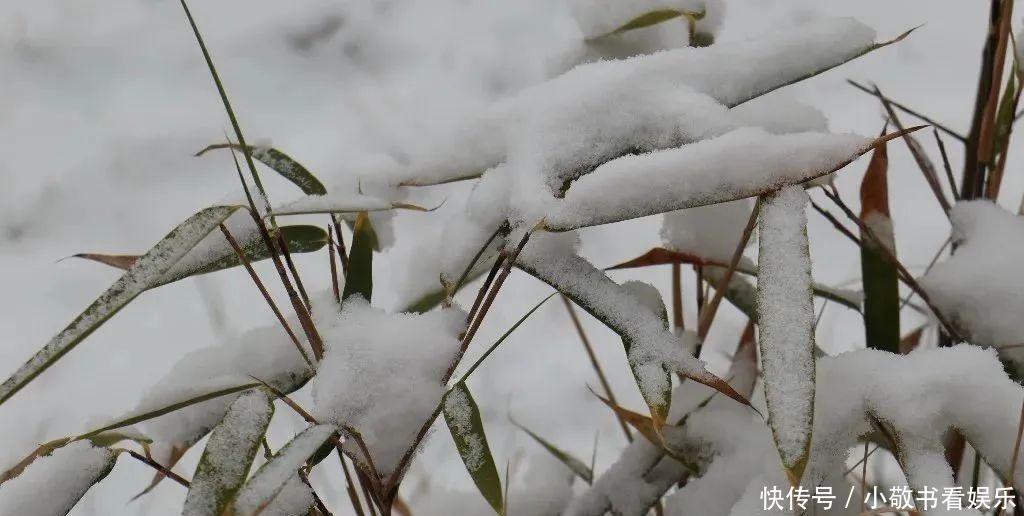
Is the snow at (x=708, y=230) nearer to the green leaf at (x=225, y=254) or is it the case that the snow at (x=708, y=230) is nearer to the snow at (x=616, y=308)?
the snow at (x=616, y=308)

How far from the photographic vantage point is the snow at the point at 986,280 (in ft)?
1.77

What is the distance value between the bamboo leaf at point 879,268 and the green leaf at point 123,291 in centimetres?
41

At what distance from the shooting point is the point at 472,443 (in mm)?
423

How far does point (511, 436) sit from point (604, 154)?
0.57m

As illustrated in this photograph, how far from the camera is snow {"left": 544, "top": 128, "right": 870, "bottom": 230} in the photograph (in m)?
0.40

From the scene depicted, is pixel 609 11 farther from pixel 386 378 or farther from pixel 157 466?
pixel 157 466

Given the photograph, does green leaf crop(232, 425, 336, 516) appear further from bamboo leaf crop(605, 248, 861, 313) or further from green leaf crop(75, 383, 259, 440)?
bamboo leaf crop(605, 248, 861, 313)

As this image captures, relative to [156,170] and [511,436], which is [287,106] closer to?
[156,170]

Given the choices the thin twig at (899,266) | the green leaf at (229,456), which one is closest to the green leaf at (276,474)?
the green leaf at (229,456)

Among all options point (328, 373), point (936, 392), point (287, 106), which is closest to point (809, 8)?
point (287, 106)

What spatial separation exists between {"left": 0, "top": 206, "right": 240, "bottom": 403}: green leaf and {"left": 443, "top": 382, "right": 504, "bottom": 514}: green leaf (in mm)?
152

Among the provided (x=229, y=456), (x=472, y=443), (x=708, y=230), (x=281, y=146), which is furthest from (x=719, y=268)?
(x=281, y=146)

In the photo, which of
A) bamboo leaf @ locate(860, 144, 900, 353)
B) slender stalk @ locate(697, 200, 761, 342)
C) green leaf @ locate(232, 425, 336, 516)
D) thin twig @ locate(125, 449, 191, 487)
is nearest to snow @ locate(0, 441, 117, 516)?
thin twig @ locate(125, 449, 191, 487)

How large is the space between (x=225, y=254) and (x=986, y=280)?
1.63 ft
